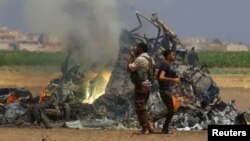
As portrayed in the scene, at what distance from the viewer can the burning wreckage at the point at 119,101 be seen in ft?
53.2

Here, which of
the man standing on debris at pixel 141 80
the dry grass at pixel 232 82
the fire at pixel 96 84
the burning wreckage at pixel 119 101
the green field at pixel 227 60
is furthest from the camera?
the green field at pixel 227 60

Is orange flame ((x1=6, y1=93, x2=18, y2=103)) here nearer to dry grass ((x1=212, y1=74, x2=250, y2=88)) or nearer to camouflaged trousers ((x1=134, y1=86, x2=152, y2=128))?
camouflaged trousers ((x1=134, y1=86, x2=152, y2=128))

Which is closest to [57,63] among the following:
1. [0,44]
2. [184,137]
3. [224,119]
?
[224,119]

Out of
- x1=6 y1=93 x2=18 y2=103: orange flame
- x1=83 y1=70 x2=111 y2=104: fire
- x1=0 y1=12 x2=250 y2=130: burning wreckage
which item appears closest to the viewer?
x1=0 y1=12 x2=250 y2=130: burning wreckage

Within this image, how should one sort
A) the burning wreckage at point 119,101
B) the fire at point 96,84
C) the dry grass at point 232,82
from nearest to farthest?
1. the burning wreckage at point 119,101
2. the fire at point 96,84
3. the dry grass at point 232,82

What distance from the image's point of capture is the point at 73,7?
2258cm

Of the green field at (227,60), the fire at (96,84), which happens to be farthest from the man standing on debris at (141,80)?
the green field at (227,60)

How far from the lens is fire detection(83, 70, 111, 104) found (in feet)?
61.9

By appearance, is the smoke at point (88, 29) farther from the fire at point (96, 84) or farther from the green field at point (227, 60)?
the green field at point (227, 60)

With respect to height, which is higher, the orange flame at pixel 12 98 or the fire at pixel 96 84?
the fire at pixel 96 84

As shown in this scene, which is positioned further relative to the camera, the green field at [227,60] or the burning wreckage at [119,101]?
the green field at [227,60]

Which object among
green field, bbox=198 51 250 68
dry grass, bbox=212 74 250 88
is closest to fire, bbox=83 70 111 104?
dry grass, bbox=212 74 250 88

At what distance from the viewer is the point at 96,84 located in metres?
19.1

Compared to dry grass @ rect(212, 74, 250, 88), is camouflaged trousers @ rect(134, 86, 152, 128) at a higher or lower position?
higher
